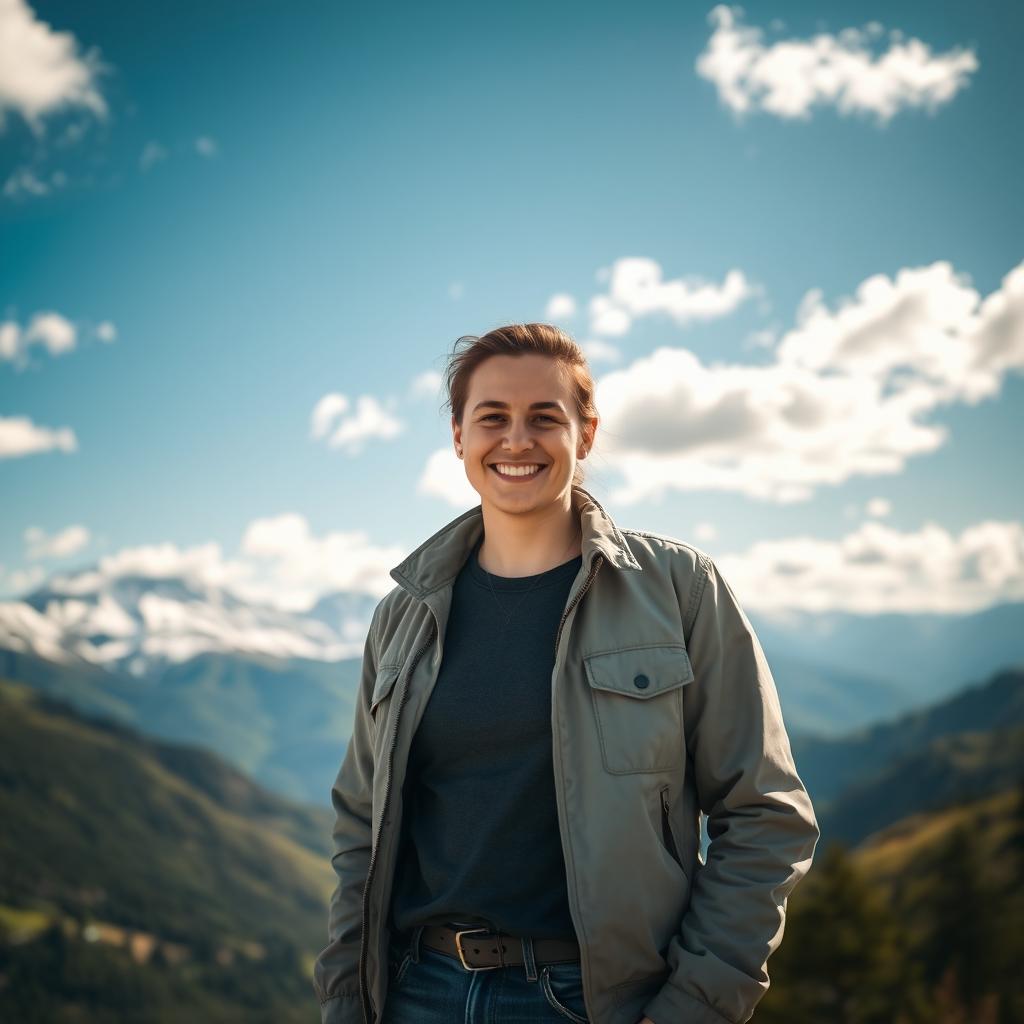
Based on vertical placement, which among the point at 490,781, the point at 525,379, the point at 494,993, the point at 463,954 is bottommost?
the point at 494,993

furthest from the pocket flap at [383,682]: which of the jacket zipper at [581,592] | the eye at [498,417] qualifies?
the eye at [498,417]

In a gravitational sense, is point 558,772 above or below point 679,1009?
above

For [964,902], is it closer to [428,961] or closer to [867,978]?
[867,978]

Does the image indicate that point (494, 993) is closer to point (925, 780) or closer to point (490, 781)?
point (490, 781)

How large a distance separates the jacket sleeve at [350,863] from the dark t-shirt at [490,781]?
36 centimetres

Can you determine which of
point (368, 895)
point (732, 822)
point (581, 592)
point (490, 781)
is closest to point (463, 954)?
point (368, 895)

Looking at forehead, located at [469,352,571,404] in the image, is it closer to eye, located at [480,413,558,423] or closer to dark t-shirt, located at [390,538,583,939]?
eye, located at [480,413,558,423]

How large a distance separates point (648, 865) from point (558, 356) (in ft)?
7.06

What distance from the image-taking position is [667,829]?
3658 millimetres

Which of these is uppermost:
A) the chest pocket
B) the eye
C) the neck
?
the eye

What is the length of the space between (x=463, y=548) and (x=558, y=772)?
4.44 feet

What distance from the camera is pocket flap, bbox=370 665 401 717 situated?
4.23 metres

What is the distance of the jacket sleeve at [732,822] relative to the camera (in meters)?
3.39

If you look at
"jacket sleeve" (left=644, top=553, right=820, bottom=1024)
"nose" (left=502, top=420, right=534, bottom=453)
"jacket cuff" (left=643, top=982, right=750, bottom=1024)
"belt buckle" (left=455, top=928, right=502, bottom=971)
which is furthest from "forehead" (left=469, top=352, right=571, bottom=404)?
"jacket cuff" (left=643, top=982, right=750, bottom=1024)
